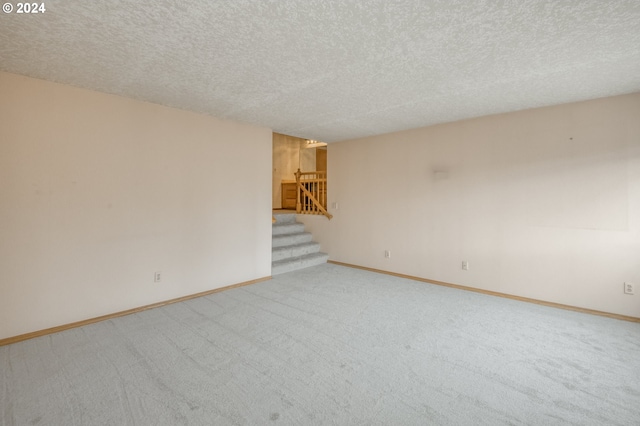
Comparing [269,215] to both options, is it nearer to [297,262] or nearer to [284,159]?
[297,262]

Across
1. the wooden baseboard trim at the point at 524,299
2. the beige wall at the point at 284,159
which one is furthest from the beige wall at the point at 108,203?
the beige wall at the point at 284,159

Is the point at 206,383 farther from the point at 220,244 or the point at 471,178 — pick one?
the point at 471,178

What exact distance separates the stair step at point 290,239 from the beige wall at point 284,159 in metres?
2.21

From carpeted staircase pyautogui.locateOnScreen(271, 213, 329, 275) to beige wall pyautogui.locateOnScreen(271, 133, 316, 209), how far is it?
1866mm

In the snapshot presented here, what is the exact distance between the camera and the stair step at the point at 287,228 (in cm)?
589

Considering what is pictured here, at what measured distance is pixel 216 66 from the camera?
2.46 metres

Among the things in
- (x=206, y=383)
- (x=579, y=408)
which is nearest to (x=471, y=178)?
(x=579, y=408)

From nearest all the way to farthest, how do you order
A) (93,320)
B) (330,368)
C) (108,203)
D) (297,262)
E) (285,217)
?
(330,368) < (93,320) < (108,203) < (297,262) < (285,217)

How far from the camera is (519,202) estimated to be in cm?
369

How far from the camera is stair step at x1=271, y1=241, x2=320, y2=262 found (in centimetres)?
517

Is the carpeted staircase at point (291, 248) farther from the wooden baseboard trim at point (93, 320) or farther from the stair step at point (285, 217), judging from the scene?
the wooden baseboard trim at point (93, 320)

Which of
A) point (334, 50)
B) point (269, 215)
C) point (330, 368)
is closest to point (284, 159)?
point (269, 215)

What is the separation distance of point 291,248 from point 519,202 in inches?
151

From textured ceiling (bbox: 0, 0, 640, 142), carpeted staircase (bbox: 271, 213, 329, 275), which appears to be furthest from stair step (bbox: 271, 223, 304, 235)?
textured ceiling (bbox: 0, 0, 640, 142)
